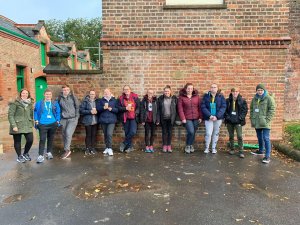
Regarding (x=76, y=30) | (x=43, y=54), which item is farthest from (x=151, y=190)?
(x=76, y=30)

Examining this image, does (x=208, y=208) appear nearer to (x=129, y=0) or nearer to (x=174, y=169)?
(x=174, y=169)

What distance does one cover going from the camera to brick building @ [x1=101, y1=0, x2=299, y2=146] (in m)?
7.18

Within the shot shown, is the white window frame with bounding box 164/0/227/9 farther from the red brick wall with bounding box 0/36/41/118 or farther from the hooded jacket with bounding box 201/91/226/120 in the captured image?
the red brick wall with bounding box 0/36/41/118

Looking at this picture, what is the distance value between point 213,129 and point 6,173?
4.96 metres

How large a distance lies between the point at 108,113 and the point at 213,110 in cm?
269

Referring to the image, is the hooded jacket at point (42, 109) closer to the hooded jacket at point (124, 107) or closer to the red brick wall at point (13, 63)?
the hooded jacket at point (124, 107)

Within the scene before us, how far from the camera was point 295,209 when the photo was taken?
13.0 feet

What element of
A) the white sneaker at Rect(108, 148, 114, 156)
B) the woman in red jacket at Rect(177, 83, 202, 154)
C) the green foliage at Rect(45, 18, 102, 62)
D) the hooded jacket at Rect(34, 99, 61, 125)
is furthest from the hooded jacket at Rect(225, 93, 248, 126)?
the green foliage at Rect(45, 18, 102, 62)

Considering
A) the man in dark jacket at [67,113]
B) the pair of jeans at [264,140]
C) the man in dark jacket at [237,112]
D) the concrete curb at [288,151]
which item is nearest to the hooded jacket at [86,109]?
the man in dark jacket at [67,113]

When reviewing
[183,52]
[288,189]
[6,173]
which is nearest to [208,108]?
[183,52]

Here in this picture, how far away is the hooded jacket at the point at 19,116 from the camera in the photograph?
243 inches

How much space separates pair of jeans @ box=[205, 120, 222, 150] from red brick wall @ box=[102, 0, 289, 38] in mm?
2366

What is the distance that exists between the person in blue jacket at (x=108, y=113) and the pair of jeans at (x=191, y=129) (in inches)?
74.4

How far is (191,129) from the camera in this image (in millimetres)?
7004
